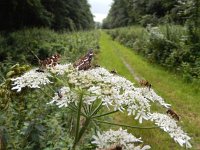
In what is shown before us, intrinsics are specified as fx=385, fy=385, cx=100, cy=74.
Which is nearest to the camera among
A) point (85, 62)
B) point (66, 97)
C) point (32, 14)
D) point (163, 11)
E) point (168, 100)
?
point (66, 97)

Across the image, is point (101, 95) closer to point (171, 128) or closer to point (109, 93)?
point (109, 93)

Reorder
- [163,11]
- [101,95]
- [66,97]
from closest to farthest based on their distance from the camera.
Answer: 1. [101,95]
2. [66,97]
3. [163,11]

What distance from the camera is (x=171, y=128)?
238 centimetres

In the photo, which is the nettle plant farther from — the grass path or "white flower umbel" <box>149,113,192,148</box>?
the grass path

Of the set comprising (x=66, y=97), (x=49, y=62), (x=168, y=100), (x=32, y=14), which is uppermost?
(x=49, y=62)

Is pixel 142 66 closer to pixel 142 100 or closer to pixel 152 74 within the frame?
pixel 152 74

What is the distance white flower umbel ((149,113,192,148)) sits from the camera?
229 centimetres

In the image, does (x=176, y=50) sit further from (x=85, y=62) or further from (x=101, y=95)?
(x=101, y=95)

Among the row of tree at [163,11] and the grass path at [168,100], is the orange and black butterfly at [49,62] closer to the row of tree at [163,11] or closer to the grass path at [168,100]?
the grass path at [168,100]

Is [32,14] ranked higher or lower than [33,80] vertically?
lower


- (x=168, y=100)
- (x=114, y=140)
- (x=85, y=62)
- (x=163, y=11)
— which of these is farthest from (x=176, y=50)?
(x=163, y=11)

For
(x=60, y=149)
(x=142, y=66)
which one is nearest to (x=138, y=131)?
(x=60, y=149)

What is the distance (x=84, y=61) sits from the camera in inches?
101

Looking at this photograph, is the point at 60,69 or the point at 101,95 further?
the point at 60,69
